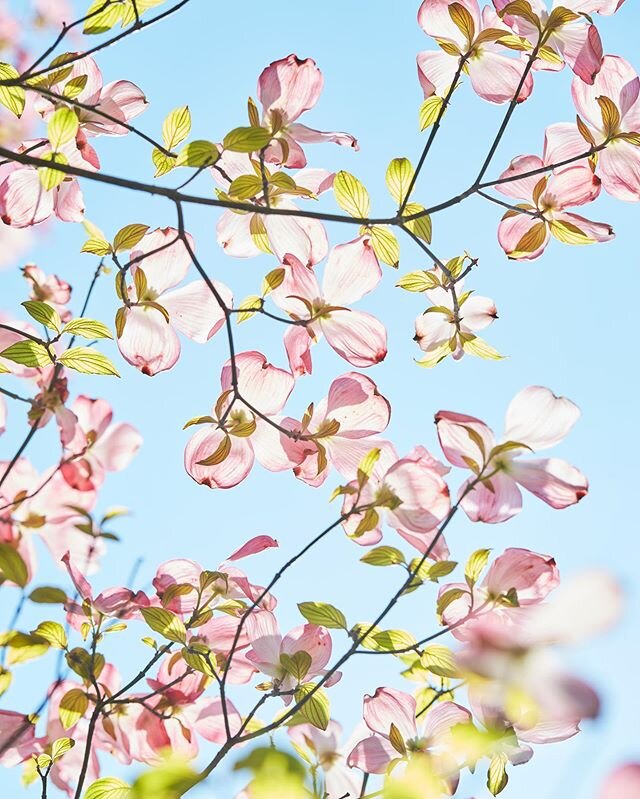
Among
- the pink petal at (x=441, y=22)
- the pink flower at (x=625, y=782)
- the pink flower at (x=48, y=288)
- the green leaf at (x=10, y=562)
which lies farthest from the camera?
the pink flower at (x=48, y=288)

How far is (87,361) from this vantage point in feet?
2.60

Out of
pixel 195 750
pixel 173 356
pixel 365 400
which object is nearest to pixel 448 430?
pixel 365 400

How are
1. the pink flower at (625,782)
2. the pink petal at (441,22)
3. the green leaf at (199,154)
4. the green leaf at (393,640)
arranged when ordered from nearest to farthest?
1. the pink flower at (625,782)
2. the green leaf at (199,154)
3. the green leaf at (393,640)
4. the pink petal at (441,22)

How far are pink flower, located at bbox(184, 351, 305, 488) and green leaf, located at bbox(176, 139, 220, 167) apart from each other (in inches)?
8.9

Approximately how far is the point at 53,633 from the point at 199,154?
1.55 feet

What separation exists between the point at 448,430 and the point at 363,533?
128 millimetres

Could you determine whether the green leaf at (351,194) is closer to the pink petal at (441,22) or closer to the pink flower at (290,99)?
the pink flower at (290,99)

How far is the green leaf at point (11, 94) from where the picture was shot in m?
0.77

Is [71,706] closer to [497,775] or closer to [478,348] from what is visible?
[497,775]

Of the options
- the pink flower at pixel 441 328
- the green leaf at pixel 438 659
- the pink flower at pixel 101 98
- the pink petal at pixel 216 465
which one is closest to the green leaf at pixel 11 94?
the pink flower at pixel 101 98

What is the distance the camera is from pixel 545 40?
85 centimetres

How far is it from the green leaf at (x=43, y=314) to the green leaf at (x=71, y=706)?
363mm

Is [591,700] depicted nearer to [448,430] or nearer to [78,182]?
[448,430]

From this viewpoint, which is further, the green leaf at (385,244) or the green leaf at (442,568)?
the green leaf at (385,244)
